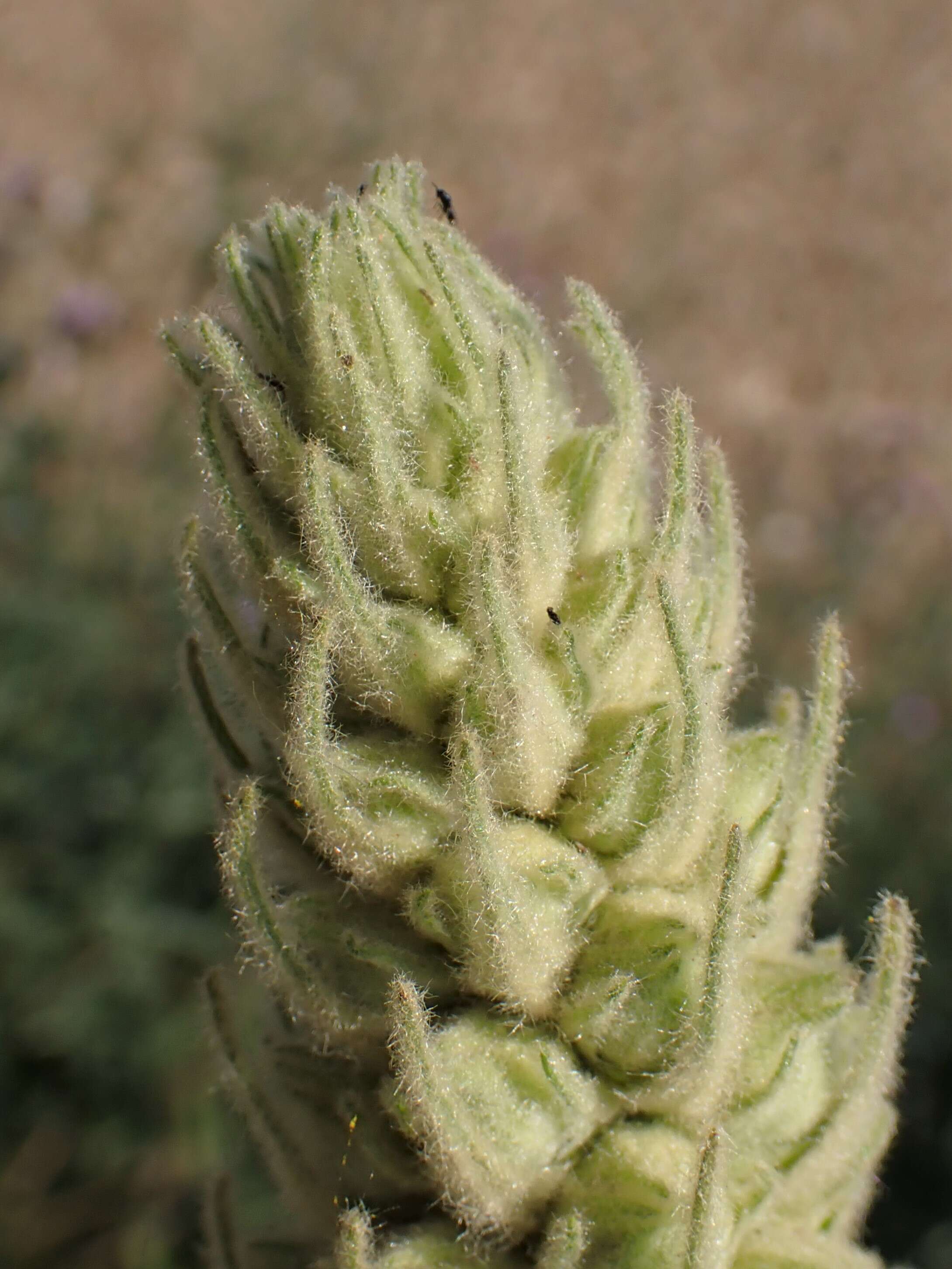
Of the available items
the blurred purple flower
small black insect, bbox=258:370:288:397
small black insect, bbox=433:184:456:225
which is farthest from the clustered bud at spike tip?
the blurred purple flower

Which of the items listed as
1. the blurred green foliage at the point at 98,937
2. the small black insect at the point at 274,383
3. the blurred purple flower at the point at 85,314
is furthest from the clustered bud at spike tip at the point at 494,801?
the blurred purple flower at the point at 85,314

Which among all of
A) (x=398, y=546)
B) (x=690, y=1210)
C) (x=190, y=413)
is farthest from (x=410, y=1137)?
(x=190, y=413)

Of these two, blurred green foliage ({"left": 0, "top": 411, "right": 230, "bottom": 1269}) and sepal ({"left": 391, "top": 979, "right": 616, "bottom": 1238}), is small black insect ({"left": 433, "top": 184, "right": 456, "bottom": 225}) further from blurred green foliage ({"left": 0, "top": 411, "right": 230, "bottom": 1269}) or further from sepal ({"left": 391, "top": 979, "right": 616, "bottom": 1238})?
blurred green foliage ({"left": 0, "top": 411, "right": 230, "bottom": 1269})

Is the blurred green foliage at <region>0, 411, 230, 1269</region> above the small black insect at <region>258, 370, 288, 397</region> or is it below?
below

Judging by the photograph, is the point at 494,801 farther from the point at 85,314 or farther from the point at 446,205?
the point at 85,314

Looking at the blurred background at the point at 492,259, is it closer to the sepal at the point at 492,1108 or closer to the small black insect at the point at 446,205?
the small black insect at the point at 446,205
